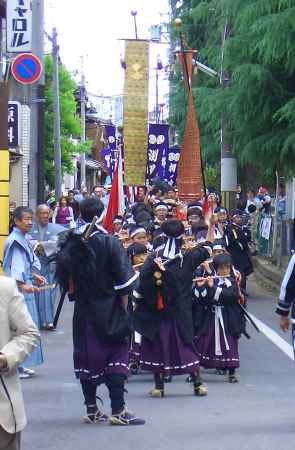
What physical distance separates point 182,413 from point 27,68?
38.7ft

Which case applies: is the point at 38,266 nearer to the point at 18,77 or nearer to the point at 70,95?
the point at 18,77

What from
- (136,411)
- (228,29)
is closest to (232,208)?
(228,29)

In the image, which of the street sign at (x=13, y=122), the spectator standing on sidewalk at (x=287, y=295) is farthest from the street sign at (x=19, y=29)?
the spectator standing on sidewalk at (x=287, y=295)

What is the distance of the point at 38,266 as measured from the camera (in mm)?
11875

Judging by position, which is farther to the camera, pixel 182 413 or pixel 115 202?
pixel 115 202

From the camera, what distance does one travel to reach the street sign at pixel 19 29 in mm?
21469

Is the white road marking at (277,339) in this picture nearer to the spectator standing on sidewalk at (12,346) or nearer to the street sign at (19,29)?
the spectator standing on sidewalk at (12,346)

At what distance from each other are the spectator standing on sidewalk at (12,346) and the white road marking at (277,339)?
289 inches

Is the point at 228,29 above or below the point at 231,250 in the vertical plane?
above

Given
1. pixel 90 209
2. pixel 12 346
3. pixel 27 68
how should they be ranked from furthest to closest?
1. pixel 27 68
2. pixel 90 209
3. pixel 12 346

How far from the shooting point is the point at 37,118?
20.6 metres

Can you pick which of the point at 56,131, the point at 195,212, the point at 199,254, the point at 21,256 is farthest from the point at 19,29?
the point at 199,254

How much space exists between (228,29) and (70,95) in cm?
2744

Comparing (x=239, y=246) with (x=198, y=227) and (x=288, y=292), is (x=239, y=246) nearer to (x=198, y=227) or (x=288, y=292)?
(x=198, y=227)
